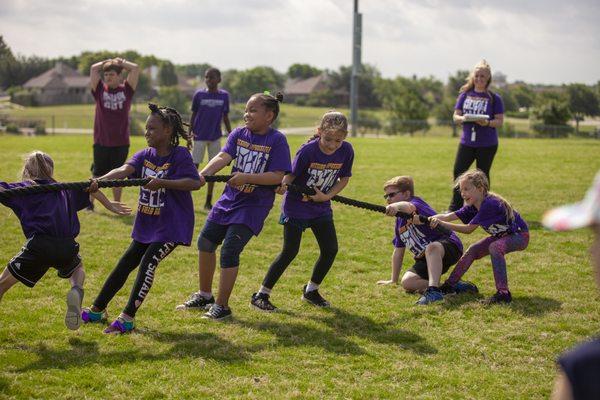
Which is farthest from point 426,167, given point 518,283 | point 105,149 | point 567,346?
point 567,346

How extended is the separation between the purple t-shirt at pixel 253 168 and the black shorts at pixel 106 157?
223 inches

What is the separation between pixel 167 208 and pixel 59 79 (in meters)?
120

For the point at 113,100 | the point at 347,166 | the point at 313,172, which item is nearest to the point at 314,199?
the point at 313,172

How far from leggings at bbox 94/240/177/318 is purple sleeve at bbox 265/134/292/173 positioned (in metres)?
1.19

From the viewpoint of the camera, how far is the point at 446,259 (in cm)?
723

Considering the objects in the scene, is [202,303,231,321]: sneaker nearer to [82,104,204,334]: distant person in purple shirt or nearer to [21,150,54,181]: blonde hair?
[82,104,204,334]: distant person in purple shirt

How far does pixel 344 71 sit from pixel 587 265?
361ft

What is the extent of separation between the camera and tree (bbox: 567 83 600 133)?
5566 centimetres

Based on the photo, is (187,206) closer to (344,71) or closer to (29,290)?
(29,290)

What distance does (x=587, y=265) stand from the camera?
8.62 metres

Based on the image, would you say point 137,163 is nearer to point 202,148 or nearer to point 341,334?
point 341,334

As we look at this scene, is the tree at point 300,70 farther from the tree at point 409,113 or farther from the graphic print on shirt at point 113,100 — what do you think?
the graphic print on shirt at point 113,100

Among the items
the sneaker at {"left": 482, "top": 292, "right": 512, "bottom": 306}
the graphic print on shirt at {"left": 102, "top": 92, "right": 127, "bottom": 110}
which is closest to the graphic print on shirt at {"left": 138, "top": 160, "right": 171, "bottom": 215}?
the sneaker at {"left": 482, "top": 292, "right": 512, "bottom": 306}

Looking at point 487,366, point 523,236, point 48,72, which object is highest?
point 48,72
